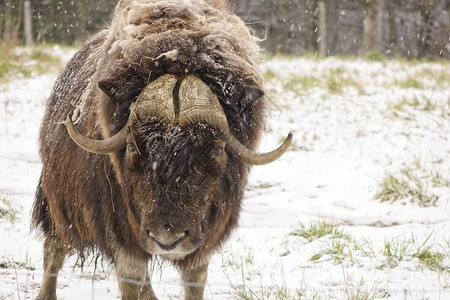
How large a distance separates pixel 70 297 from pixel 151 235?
1.45 m

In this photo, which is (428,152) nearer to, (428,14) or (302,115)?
(302,115)

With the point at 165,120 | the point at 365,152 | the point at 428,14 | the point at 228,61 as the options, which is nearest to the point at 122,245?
the point at 165,120

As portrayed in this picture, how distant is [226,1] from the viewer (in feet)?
14.2

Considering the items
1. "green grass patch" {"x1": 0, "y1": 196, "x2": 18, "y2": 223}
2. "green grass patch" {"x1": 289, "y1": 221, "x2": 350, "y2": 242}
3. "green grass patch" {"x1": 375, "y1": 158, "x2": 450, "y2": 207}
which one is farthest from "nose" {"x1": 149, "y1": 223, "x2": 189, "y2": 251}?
"green grass patch" {"x1": 375, "y1": 158, "x2": 450, "y2": 207}

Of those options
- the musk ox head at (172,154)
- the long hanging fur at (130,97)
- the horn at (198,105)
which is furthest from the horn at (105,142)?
the horn at (198,105)

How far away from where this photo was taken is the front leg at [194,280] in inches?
150

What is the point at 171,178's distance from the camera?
2955 millimetres

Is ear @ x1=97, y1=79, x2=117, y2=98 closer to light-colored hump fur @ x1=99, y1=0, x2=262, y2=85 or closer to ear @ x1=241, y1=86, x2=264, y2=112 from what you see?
light-colored hump fur @ x1=99, y1=0, x2=262, y2=85

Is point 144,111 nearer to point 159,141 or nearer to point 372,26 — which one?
point 159,141

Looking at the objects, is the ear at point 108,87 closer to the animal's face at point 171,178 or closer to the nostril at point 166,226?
the animal's face at point 171,178

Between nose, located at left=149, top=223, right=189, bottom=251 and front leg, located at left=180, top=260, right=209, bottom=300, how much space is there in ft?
3.01

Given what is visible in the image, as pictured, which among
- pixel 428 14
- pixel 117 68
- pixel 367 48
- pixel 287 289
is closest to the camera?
pixel 117 68

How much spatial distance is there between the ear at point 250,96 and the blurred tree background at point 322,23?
11220 mm

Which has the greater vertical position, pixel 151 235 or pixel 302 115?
pixel 151 235
